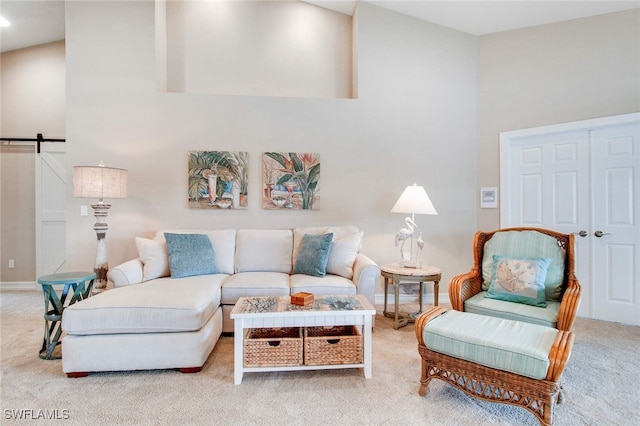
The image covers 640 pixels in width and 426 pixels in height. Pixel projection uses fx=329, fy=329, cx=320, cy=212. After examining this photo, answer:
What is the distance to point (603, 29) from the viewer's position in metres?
3.30

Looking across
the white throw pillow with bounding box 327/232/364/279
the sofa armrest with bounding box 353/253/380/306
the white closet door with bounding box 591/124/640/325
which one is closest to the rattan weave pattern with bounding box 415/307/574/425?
the sofa armrest with bounding box 353/253/380/306

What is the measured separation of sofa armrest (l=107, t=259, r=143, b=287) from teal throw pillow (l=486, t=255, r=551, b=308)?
2.90m

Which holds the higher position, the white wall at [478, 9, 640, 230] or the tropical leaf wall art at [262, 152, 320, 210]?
the white wall at [478, 9, 640, 230]

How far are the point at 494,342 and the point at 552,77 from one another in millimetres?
3259

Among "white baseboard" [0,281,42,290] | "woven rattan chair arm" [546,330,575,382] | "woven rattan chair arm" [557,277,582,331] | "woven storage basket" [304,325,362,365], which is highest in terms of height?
"woven rattan chair arm" [557,277,582,331]

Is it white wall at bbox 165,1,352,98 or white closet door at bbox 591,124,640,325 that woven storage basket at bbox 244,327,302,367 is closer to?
white wall at bbox 165,1,352,98

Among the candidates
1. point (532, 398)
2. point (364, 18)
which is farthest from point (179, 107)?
point (532, 398)

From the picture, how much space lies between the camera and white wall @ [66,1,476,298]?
12.1 ft

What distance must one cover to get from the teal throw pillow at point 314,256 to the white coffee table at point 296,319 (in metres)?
0.85

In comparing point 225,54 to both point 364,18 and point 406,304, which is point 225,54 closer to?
point 364,18

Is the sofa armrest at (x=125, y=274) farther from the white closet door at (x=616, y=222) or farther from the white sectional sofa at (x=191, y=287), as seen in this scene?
the white closet door at (x=616, y=222)

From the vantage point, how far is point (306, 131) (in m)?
3.88

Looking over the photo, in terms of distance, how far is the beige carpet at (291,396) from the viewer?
5.73ft

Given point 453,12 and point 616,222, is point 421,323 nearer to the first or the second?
point 616,222
